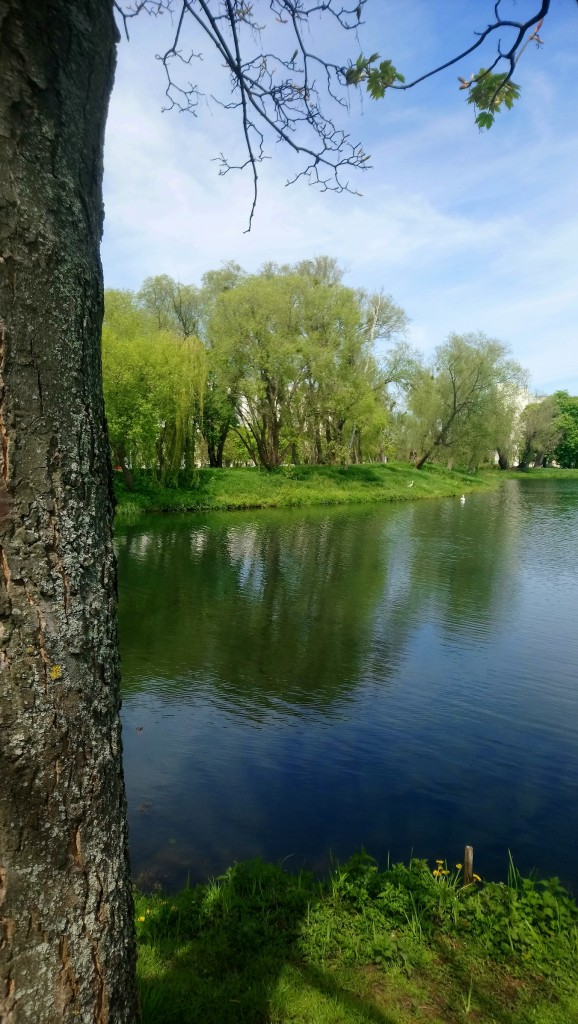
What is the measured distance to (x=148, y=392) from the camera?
105ft

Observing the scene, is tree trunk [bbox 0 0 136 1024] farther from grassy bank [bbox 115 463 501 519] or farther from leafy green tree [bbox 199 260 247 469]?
leafy green tree [bbox 199 260 247 469]

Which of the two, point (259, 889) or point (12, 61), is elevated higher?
point (12, 61)

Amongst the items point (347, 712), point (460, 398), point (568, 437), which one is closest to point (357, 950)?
point (347, 712)

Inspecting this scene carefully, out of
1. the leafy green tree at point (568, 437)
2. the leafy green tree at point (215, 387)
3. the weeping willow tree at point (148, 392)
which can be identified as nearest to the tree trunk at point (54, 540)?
the weeping willow tree at point (148, 392)

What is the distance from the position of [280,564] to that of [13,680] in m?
17.7

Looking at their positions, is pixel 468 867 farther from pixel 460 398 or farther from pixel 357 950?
pixel 460 398

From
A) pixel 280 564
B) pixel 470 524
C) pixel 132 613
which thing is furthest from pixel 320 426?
pixel 132 613

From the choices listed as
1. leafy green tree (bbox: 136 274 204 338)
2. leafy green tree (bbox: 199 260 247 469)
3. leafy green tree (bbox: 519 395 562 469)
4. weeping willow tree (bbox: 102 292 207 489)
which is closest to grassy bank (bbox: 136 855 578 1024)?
weeping willow tree (bbox: 102 292 207 489)

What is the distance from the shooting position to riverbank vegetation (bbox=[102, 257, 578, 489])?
32875 mm

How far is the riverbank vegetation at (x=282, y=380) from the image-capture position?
1294 inches

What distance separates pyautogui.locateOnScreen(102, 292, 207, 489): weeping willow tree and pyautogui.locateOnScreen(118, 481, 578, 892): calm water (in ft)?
45.4

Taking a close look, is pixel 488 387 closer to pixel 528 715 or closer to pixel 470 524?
pixel 470 524

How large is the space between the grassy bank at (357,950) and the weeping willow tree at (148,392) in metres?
27.5

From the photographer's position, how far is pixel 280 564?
759 inches
